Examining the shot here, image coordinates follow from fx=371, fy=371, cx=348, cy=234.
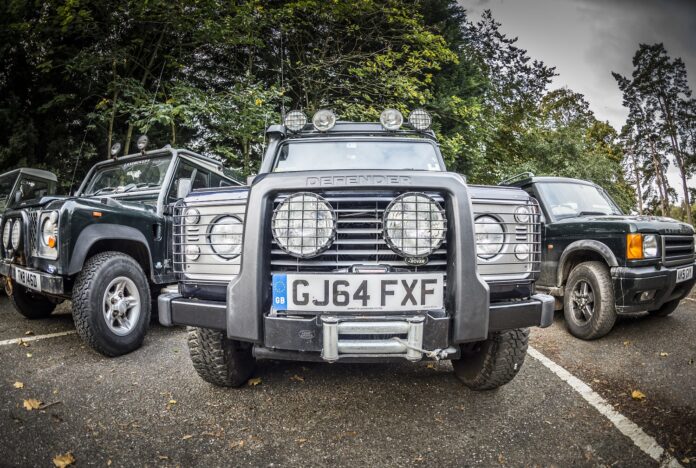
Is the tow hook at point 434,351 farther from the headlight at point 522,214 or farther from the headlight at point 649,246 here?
the headlight at point 649,246

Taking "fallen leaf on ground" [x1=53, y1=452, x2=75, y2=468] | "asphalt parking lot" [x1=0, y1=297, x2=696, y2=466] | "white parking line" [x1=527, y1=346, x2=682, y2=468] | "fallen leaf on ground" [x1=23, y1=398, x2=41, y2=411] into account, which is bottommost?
"white parking line" [x1=527, y1=346, x2=682, y2=468]

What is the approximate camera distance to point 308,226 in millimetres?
1971

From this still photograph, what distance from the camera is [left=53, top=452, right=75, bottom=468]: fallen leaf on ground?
183 centimetres

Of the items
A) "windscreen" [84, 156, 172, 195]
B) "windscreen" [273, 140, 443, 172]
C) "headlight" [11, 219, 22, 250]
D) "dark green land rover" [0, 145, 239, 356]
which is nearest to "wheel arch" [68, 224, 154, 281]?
"dark green land rover" [0, 145, 239, 356]

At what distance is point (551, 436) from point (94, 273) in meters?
3.63

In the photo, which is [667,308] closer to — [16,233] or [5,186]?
[16,233]

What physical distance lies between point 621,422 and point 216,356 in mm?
2589

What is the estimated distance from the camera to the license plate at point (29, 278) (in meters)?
3.17

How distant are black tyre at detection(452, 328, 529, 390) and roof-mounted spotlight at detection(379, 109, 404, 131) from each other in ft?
6.08

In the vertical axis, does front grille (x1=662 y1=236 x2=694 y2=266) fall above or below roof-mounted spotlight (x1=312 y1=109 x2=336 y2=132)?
below

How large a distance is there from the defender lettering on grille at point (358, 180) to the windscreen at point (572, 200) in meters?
3.75

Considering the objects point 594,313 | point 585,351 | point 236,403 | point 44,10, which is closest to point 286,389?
point 236,403

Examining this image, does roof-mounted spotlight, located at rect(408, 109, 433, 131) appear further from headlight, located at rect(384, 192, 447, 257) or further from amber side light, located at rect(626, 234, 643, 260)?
amber side light, located at rect(626, 234, 643, 260)

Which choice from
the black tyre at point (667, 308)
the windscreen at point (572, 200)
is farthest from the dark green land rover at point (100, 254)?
the black tyre at point (667, 308)
